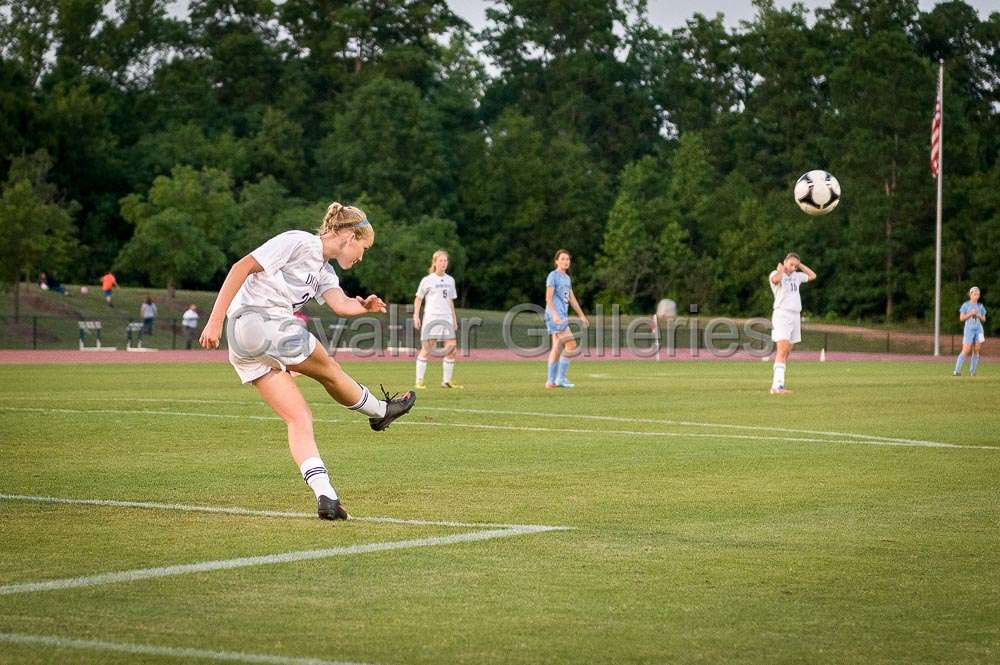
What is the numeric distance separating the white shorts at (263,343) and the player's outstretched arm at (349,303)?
26cm

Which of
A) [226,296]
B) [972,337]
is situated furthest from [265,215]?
[226,296]

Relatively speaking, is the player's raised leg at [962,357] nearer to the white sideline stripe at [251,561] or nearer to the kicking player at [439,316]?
the kicking player at [439,316]

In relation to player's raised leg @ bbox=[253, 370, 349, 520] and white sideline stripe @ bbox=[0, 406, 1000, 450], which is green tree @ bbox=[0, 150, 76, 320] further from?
player's raised leg @ bbox=[253, 370, 349, 520]

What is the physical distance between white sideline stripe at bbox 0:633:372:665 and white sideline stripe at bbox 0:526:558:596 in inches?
37.4

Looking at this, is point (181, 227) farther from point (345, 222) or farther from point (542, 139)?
point (345, 222)

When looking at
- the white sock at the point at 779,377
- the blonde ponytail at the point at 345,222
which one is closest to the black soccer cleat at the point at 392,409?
the blonde ponytail at the point at 345,222

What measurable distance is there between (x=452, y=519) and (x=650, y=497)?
177cm

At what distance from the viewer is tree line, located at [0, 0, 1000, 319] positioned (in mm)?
83375

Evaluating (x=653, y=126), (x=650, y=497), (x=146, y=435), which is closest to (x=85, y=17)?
(x=653, y=126)

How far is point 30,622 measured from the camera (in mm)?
5836

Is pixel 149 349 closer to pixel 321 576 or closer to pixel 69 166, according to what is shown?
pixel 69 166

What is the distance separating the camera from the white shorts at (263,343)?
880 centimetres

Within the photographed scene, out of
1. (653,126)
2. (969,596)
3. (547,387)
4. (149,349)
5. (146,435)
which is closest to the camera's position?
(969,596)

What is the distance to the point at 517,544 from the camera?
7.86 meters
